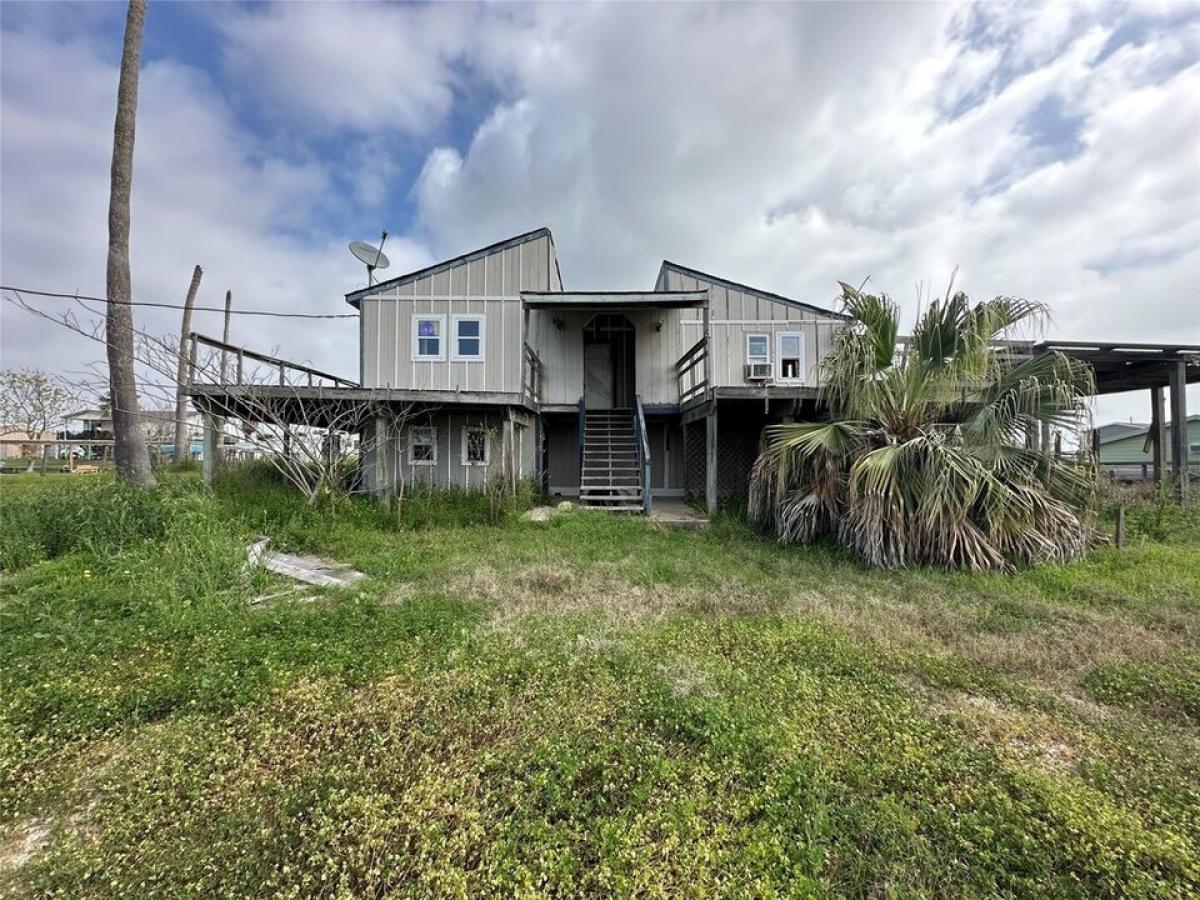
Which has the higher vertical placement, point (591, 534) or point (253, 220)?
point (253, 220)

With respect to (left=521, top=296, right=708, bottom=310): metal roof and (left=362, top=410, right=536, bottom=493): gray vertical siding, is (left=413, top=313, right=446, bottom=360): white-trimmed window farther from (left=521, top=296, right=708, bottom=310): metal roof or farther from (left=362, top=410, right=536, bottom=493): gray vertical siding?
(left=521, top=296, right=708, bottom=310): metal roof

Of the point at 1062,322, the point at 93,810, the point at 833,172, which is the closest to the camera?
the point at 93,810

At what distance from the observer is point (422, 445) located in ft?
35.8

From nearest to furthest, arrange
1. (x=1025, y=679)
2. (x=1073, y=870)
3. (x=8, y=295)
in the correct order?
1. (x=1073, y=870)
2. (x=1025, y=679)
3. (x=8, y=295)

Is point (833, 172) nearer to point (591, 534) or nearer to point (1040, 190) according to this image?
point (1040, 190)

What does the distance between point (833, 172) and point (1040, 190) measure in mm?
4349

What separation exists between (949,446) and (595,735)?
5.60 m

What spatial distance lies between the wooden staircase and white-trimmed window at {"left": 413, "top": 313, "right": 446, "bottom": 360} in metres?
3.84

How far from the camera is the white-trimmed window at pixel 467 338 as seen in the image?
36.3 ft

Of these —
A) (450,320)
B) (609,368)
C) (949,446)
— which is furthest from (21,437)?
(949,446)

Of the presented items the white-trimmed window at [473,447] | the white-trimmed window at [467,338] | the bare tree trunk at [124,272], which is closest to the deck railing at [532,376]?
the white-trimmed window at [467,338]

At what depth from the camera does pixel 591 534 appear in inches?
284

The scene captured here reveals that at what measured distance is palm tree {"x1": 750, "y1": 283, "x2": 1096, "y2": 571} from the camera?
5.27 meters

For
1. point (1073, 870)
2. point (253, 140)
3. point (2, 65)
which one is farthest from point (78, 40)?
point (1073, 870)
